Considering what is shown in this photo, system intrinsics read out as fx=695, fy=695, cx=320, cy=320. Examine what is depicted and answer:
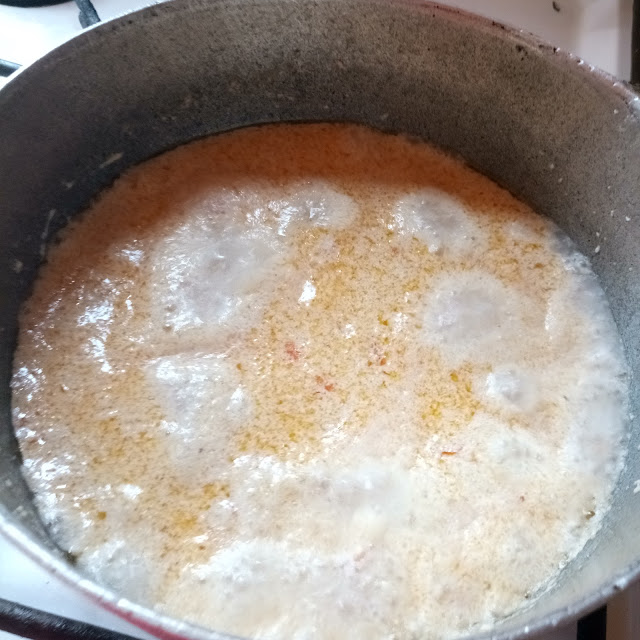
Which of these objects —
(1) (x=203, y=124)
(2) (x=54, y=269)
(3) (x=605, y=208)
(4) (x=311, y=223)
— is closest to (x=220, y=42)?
(1) (x=203, y=124)

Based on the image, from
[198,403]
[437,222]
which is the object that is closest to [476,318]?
[437,222]

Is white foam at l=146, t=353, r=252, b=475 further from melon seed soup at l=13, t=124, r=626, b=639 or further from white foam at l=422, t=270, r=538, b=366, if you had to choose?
white foam at l=422, t=270, r=538, b=366

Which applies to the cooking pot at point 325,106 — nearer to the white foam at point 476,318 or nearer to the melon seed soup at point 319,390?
the melon seed soup at point 319,390

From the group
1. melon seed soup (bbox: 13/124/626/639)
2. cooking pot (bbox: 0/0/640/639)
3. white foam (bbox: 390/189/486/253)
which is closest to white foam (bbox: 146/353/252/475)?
melon seed soup (bbox: 13/124/626/639)

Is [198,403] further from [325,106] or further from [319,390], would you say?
[325,106]

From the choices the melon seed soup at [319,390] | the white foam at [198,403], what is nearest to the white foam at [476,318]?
the melon seed soup at [319,390]

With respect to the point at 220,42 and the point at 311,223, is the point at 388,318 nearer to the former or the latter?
the point at 311,223

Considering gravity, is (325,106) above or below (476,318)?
above
